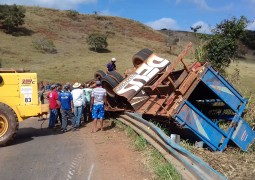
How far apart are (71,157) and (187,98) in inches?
134

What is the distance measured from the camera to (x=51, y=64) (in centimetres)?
4366

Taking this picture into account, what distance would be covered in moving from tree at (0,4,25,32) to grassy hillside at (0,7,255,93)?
149 centimetres

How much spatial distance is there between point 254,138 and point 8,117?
6740 millimetres

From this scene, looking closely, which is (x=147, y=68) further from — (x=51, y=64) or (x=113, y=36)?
(x=113, y=36)

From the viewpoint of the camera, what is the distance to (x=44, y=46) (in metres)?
50.7

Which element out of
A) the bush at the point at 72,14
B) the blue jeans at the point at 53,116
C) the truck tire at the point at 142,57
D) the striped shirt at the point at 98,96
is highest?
the bush at the point at 72,14

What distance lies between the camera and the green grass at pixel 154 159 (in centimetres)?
660

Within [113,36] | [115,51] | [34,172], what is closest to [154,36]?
[113,36]

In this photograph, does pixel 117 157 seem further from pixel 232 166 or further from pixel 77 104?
pixel 77 104

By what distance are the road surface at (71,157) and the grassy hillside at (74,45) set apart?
17.9 m

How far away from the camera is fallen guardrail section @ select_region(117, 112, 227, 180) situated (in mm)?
→ 5695

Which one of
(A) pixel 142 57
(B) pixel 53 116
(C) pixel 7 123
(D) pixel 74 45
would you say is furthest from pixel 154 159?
(D) pixel 74 45

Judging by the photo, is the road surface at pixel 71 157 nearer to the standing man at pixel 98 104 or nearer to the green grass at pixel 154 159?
the green grass at pixel 154 159

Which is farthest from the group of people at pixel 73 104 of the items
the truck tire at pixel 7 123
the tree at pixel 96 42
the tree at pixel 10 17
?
the tree at pixel 10 17
